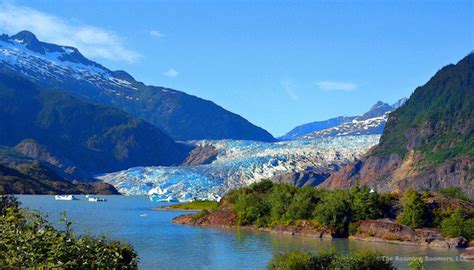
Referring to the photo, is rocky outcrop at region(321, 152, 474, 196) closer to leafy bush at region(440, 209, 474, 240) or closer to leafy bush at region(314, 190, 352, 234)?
leafy bush at region(314, 190, 352, 234)

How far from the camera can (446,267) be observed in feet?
134

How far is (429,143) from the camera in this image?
156750 millimetres

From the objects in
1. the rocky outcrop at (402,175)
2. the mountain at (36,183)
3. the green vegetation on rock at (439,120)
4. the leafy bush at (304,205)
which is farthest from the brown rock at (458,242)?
the mountain at (36,183)

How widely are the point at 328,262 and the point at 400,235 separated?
98.7 ft

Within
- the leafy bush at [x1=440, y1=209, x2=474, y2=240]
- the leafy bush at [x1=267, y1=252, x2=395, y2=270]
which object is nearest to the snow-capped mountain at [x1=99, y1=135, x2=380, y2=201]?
the leafy bush at [x1=440, y1=209, x2=474, y2=240]

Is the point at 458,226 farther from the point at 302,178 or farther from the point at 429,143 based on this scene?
the point at 302,178

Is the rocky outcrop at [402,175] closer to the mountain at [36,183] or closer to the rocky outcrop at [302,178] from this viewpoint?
the rocky outcrop at [302,178]

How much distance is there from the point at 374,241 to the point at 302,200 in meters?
12.0

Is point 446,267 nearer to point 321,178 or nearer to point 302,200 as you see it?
point 302,200

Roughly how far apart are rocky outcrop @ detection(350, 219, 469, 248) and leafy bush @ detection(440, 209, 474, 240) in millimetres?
765

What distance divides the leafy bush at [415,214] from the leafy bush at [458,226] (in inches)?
74.7

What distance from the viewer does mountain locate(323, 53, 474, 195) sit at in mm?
135125

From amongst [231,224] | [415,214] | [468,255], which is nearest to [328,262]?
[468,255]

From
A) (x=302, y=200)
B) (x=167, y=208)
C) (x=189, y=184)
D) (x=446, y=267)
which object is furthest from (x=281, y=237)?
(x=189, y=184)
